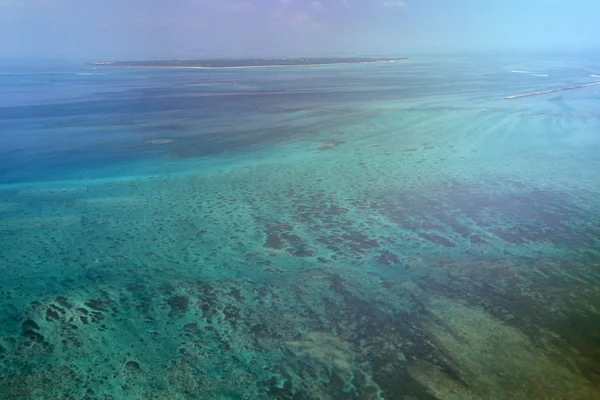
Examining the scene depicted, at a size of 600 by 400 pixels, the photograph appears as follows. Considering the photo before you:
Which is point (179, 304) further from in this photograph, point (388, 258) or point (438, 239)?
point (438, 239)

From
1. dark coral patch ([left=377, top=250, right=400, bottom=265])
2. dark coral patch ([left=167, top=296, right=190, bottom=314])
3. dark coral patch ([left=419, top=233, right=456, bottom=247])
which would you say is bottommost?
dark coral patch ([left=167, top=296, right=190, bottom=314])

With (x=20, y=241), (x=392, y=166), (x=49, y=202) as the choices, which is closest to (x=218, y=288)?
(x=20, y=241)

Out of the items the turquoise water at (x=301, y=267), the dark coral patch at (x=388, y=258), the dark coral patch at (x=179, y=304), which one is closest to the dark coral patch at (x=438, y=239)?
the turquoise water at (x=301, y=267)

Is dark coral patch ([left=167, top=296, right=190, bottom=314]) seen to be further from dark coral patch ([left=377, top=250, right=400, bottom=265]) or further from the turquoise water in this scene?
dark coral patch ([left=377, top=250, right=400, bottom=265])

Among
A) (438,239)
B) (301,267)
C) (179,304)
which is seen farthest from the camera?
(438,239)

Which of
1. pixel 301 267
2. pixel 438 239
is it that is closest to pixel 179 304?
pixel 301 267

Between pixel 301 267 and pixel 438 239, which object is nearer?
pixel 301 267

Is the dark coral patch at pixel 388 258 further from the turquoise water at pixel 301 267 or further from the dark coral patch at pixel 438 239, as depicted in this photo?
the dark coral patch at pixel 438 239

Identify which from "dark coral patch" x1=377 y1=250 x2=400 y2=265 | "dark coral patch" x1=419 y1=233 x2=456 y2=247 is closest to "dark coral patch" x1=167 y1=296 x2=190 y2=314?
"dark coral patch" x1=377 y1=250 x2=400 y2=265
